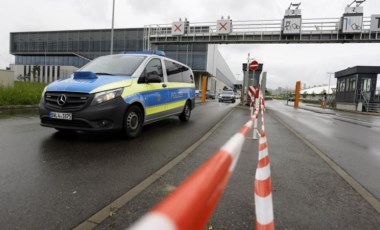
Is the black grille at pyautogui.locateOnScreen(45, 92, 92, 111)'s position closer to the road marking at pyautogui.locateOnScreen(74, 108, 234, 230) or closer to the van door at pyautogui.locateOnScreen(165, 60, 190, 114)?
the road marking at pyautogui.locateOnScreen(74, 108, 234, 230)

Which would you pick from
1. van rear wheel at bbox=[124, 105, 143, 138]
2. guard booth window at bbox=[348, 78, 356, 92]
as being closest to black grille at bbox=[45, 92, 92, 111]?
van rear wheel at bbox=[124, 105, 143, 138]

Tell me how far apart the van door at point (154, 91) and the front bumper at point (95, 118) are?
0.97m

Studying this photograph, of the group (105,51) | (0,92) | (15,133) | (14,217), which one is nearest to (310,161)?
(14,217)

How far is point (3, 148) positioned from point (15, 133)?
60.5 inches

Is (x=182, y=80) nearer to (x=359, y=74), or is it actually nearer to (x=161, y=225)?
(x=161, y=225)

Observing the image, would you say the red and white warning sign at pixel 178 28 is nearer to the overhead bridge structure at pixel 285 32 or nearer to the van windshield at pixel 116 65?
the overhead bridge structure at pixel 285 32

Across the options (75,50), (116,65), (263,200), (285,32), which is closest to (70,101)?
(116,65)

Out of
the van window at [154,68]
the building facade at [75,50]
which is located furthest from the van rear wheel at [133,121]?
the building facade at [75,50]

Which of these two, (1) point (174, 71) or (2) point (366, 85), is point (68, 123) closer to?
(1) point (174, 71)

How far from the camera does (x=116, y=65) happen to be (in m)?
7.16

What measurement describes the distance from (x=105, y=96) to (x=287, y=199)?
390cm

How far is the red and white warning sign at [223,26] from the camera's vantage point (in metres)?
28.3

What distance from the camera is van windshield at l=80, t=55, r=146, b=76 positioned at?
683cm

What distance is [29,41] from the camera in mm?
84625
